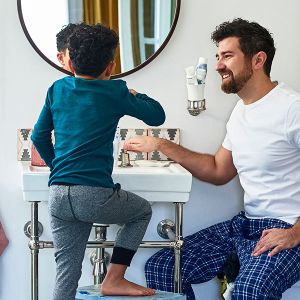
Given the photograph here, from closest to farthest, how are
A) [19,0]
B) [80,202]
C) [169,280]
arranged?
A: [80,202], [169,280], [19,0]

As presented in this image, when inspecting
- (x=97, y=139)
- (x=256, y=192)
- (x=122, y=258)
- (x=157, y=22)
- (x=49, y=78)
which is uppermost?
(x=157, y=22)

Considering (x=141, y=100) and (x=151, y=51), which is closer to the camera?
(x=141, y=100)

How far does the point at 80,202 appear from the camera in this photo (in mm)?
2049

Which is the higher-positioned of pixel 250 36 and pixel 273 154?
pixel 250 36

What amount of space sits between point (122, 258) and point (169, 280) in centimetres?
32

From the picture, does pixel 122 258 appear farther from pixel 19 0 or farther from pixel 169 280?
pixel 19 0

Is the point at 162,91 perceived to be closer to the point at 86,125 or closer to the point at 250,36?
the point at 250,36

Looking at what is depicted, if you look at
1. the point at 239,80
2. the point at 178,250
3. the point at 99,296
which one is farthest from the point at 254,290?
the point at 239,80

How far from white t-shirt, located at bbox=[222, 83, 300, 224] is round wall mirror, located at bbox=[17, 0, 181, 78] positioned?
488 mm

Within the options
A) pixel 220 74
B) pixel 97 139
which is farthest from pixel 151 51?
pixel 97 139

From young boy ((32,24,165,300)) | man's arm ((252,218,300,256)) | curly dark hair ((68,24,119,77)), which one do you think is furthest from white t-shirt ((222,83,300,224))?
curly dark hair ((68,24,119,77))

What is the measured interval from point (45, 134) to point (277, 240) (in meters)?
0.82

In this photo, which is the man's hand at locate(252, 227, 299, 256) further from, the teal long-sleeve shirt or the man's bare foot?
the teal long-sleeve shirt

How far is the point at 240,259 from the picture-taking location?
234 cm
